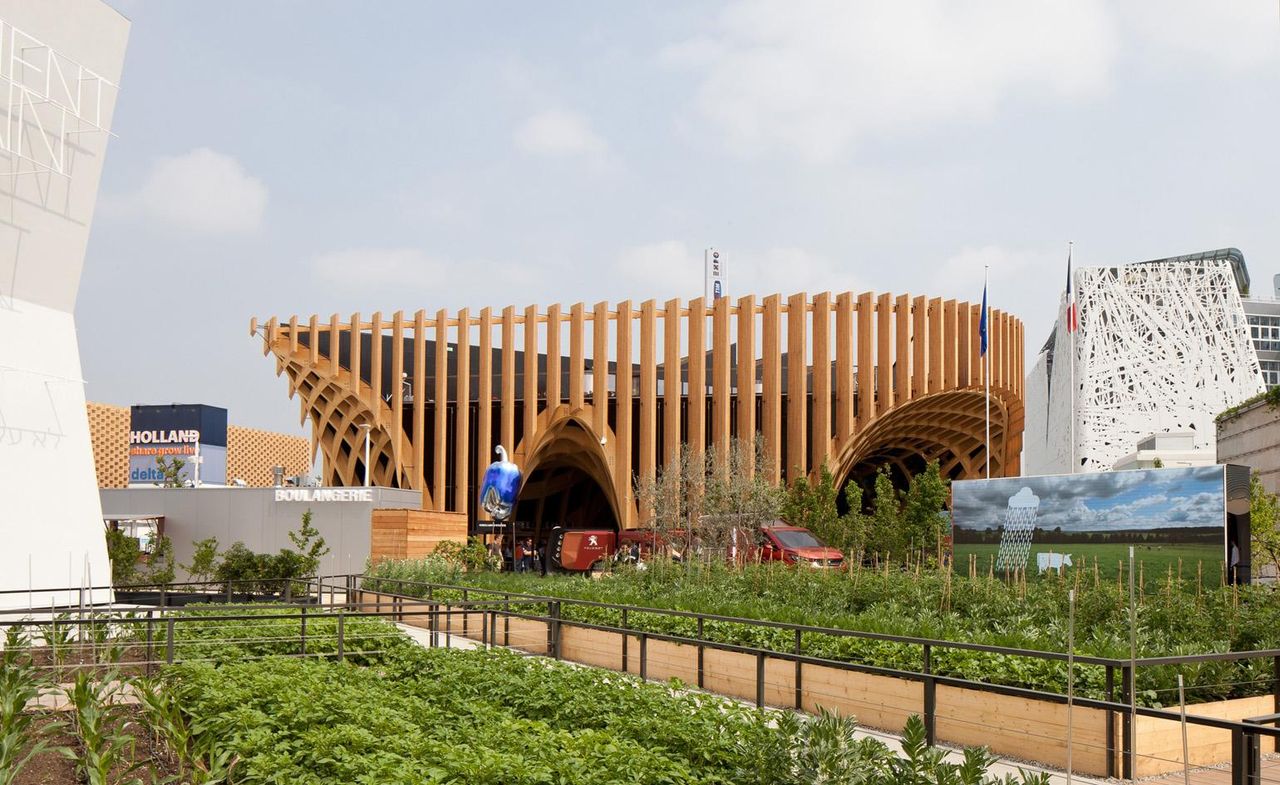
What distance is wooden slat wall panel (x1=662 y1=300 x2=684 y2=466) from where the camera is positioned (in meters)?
42.2

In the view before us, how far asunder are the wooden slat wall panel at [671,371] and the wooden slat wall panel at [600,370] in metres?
2.31

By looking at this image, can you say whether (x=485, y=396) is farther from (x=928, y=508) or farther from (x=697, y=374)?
(x=928, y=508)

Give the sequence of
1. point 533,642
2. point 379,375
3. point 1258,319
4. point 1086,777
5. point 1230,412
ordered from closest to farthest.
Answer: point 1086,777, point 533,642, point 1230,412, point 379,375, point 1258,319

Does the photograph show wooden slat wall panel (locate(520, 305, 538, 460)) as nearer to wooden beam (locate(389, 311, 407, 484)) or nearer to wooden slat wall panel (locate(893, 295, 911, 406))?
wooden beam (locate(389, 311, 407, 484))

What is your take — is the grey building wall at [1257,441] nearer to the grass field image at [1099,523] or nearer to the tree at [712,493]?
the grass field image at [1099,523]

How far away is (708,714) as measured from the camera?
7508 mm

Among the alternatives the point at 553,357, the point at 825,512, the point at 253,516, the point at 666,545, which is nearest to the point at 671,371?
the point at 553,357

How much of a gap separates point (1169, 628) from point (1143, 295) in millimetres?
78796

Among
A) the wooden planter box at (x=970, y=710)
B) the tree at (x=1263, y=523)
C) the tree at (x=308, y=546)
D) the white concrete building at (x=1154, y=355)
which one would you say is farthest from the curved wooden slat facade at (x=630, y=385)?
the white concrete building at (x=1154, y=355)

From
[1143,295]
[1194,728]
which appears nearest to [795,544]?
[1194,728]

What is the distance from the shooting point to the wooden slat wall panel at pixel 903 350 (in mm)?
43844

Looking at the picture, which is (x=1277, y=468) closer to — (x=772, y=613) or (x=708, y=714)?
(x=772, y=613)

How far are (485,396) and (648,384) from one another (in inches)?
257

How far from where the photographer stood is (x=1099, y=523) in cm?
2228
